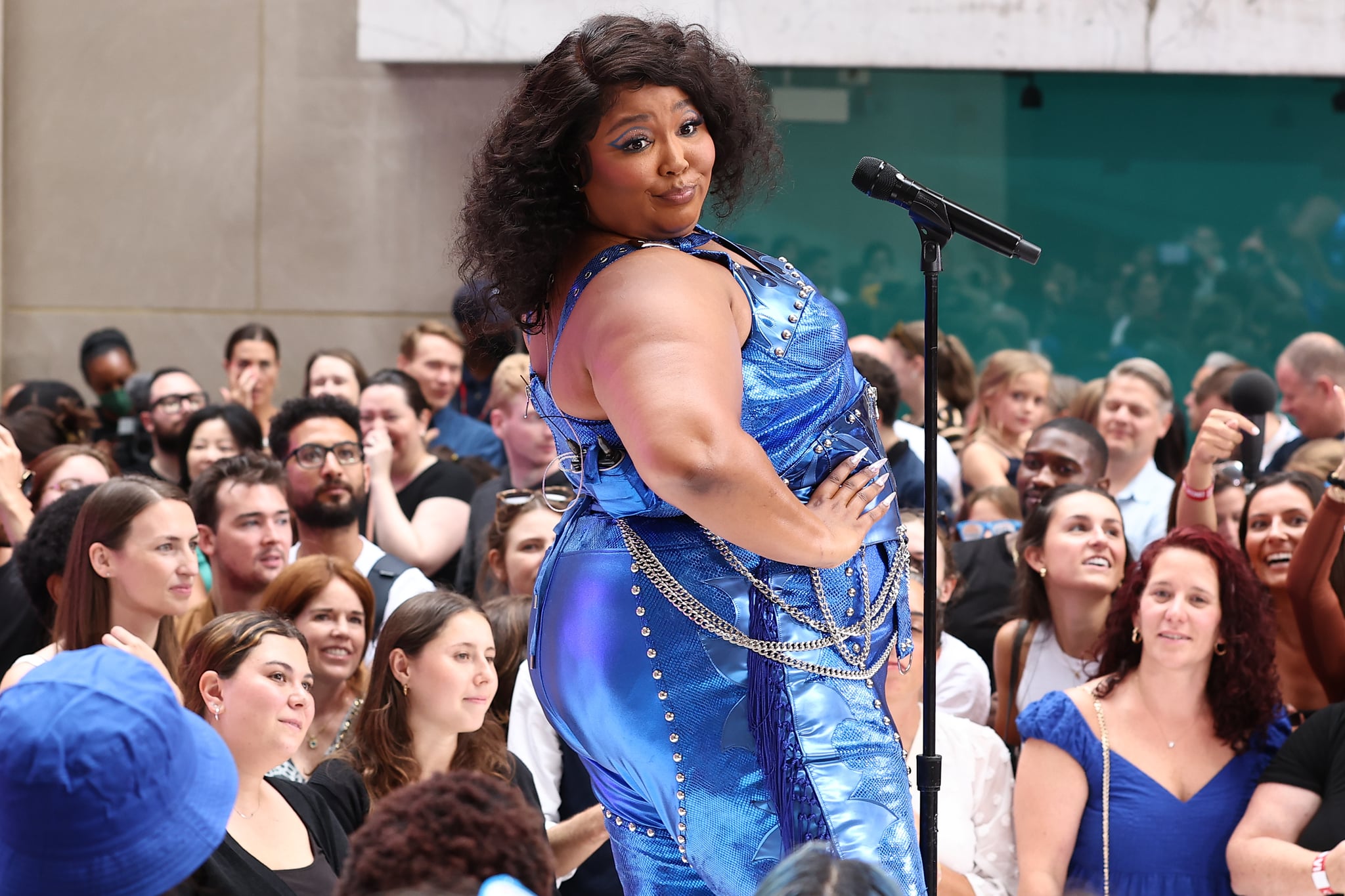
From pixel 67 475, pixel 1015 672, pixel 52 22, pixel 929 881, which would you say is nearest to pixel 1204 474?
pixel 1015 672

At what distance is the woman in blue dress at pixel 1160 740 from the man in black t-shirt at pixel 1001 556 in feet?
2.94

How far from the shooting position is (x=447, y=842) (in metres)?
1.47

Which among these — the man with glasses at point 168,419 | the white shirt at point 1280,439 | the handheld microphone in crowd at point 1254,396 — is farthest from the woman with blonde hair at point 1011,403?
the man with glasses at point 168,419

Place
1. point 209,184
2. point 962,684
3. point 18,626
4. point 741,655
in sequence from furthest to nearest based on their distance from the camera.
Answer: point 209,184 → point 962,684 → point 18,626 → point 741,655

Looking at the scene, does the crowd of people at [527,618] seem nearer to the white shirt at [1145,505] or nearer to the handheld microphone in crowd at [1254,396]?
the white shirt at [1145,505]

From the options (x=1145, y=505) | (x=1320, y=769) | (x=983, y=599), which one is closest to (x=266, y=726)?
(x=1320, y=769)

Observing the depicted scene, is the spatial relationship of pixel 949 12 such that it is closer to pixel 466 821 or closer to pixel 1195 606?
pixel 1195 606

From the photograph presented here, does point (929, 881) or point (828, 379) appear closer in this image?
point (828, 379)

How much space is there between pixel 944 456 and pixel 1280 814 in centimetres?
249

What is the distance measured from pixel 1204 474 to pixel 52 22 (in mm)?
7422

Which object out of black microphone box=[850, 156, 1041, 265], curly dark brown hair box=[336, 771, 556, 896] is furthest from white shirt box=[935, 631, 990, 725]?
curly dark brown hair box=[336, 771, 556, 896]

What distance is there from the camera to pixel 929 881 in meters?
2.32

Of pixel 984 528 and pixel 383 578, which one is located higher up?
pixel 984 528

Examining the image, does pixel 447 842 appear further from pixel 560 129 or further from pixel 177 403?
pixel 177 403
